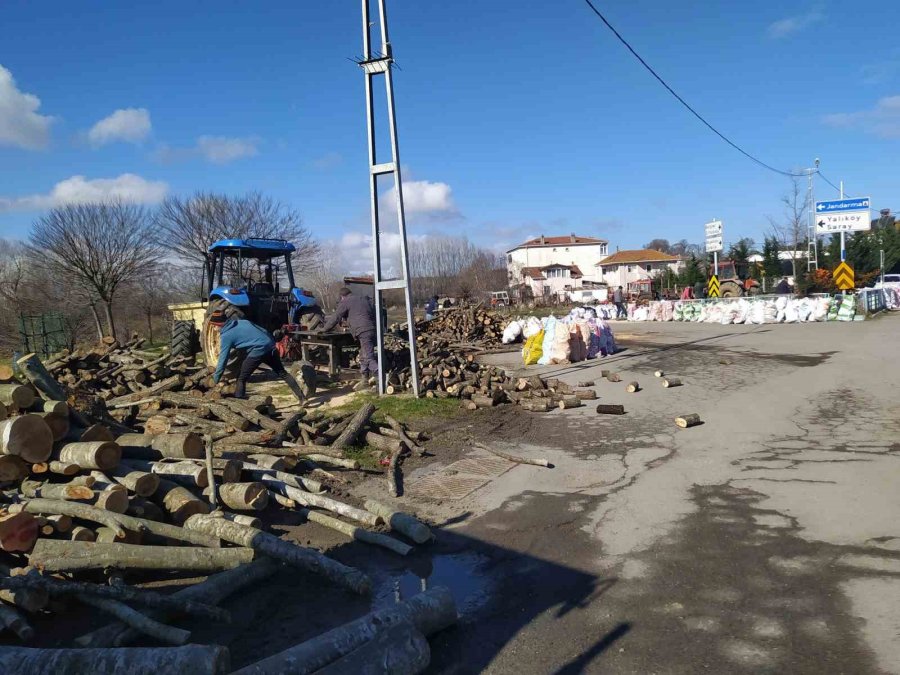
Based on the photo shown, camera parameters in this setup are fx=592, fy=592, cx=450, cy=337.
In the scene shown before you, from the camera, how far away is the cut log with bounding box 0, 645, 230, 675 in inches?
106

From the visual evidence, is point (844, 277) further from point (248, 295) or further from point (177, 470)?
point (177, 470)

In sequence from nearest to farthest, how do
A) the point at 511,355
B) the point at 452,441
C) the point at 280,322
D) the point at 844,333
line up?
the point at 452,441 → the point at 280,322 → the point at 511,355 → the point at 844,333

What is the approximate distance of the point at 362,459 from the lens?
7.26 m

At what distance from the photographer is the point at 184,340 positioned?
13992 mm

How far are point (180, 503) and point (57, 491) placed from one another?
0.92 m

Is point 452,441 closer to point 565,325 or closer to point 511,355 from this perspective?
point 565,325

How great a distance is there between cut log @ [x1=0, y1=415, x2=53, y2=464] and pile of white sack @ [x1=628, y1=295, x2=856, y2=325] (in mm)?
24127

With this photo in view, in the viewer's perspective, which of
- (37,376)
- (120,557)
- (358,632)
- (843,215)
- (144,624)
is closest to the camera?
(358,632)

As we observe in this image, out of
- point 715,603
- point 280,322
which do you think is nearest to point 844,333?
point 280,322

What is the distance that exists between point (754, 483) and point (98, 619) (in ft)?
19.0

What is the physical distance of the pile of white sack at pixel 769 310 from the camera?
2236 centimetres

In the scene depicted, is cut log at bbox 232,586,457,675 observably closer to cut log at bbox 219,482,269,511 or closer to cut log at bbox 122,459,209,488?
cut log at bbox 219,482,269,511

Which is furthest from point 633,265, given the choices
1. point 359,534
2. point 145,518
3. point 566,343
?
point 145,518

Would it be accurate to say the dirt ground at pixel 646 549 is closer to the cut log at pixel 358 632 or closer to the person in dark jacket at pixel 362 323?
the cut log at pixel 358 632
